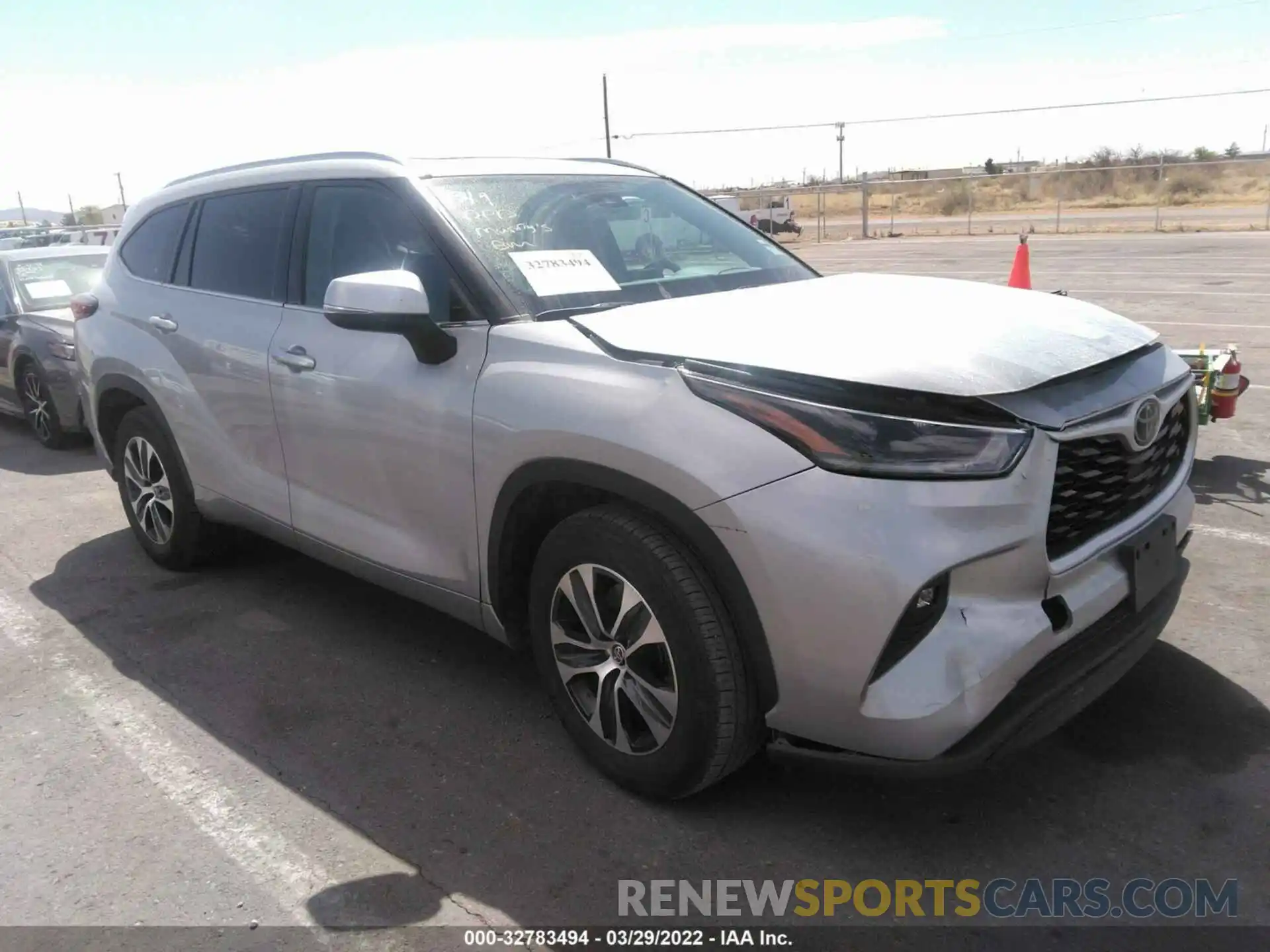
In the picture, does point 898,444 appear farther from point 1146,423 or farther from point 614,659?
point 614,659

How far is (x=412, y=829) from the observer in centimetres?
288

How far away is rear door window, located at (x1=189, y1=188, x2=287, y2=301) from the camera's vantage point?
13.2ft

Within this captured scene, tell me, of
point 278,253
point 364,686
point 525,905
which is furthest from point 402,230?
point 525,905

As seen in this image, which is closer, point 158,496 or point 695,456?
point 695,456

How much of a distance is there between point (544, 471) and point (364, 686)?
4.71 ft

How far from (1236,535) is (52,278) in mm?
9106

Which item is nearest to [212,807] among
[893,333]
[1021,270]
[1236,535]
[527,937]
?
[527,937]

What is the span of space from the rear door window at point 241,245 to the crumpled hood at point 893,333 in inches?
65.7

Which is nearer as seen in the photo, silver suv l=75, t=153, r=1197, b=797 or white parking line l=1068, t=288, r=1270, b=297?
silver suv l=75, t=153, r=1197, b=797

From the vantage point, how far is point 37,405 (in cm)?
833

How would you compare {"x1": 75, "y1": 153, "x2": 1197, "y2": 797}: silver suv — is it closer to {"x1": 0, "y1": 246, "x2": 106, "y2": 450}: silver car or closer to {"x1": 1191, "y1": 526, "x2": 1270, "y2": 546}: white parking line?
{"x1": 1191, "y1": 526, "x2": 1270, "y2": 546}: white parking line

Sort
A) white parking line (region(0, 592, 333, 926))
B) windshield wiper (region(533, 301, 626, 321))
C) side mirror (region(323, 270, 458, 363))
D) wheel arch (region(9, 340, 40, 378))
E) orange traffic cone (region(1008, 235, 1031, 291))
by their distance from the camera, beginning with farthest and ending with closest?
wheel arch (region(9, 340, 40, 378))
orange traffic cone (region(1008, 235, 1031, 291))
windshield wiper (region(533, 301, 626, 321))
side mirror (region(323, 270, 458, 363))
white parking line (region(0, 592, 333, 926))

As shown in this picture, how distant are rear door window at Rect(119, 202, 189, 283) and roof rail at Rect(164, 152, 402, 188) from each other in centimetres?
14

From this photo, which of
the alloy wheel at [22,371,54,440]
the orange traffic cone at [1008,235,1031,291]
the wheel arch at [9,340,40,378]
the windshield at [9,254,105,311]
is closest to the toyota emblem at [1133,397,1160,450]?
the orange traffic cone at [1008,235,1031,291]
